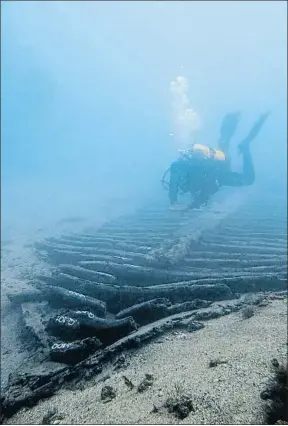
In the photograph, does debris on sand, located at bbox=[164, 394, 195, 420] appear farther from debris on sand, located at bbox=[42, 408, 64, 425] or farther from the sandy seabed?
debris on sand, located at bbox=[42, 408, 64, 425]

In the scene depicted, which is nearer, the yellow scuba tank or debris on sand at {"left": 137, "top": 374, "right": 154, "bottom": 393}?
debris on sand at {"left": 137, "top": 374, "right": 154, "bottom": 393}

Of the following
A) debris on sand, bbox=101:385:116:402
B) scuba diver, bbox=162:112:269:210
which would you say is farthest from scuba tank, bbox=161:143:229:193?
debris on sand, bbox=101:385:116:402

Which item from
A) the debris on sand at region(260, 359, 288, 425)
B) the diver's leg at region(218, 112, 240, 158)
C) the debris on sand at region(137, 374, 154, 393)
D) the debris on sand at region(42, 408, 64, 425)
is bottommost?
the debris on sand at region(42, 408, 64, 425)

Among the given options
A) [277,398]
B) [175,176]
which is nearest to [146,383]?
[277,398]

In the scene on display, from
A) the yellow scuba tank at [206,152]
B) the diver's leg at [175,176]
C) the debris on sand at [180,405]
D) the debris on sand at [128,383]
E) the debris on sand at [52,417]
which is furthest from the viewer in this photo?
the yellow scuba tank at [206,152]

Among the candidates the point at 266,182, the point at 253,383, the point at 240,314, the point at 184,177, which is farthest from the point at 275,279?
the point at 266,182

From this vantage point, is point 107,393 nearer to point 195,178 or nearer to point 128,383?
point 128,383

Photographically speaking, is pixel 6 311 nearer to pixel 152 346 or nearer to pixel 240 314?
pixel 152 346

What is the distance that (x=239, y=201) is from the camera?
21.6m

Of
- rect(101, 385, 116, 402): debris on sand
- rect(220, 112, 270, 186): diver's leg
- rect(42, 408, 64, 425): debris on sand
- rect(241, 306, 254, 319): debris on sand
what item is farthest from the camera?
rect(220, 112, 270, 186): diver's leg

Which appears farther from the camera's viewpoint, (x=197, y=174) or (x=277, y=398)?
(x=197, y=174)

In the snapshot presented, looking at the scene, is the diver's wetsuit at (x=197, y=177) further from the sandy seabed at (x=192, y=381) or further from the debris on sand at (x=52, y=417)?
the debris on sand at (x=52, y=417)

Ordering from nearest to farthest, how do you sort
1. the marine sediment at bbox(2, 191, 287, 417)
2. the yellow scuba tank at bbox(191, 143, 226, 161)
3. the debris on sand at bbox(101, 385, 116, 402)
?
1. the debris on sand at bbox(101, 385, 116, 402)
2. the marine sediment at bbox(2, 191, 287, 417)
3. the yellow scuba tank at bbox(191, 143, 226, 161)

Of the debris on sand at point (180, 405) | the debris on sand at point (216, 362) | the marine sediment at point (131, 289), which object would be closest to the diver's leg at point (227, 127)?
the marine sediment at point (131, 289)
